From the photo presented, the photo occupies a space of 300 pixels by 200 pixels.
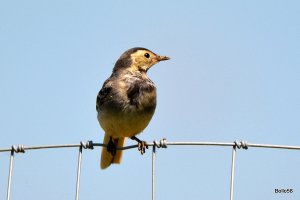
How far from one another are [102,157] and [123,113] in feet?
2.33

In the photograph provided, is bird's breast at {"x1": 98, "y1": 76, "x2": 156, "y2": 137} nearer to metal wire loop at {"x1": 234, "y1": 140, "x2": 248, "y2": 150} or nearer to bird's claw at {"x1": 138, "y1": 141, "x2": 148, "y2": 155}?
bird's claw at {"x1": 138, "y1": 141, "x2": 148, "y2": 155}

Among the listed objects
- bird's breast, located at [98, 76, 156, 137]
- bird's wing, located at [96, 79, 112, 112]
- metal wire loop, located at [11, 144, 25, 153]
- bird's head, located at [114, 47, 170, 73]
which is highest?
bird's head, located at [114, 47, 170, 73]

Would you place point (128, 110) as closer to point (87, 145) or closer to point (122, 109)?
point (122, 109)

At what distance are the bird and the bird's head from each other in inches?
8.1

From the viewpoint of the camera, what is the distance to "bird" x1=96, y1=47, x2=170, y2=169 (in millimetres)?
7910

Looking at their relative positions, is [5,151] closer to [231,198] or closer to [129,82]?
→ [231,198]

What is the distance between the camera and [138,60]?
9164 mm

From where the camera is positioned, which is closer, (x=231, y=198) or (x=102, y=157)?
(x=231, y=198)

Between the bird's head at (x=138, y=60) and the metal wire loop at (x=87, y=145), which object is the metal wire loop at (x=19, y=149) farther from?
the bird's head at (x=138, y=60)

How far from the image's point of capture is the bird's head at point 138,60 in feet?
29.7

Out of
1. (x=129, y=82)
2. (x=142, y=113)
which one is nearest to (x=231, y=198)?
(x=142, y=113)

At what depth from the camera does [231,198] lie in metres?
4.93

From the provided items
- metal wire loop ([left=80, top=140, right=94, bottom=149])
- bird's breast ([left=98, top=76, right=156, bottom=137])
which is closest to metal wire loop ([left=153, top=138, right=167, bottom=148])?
metal wire loop ([left=80, top=140, right=94, bottom=149])

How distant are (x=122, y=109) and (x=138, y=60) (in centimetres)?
144
